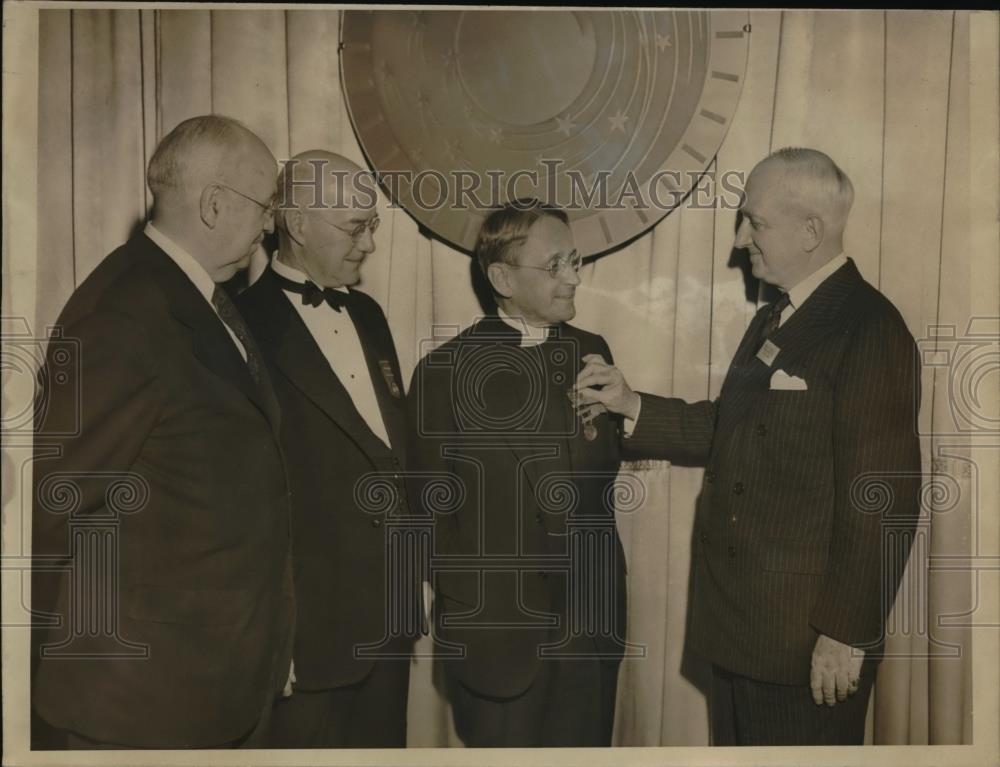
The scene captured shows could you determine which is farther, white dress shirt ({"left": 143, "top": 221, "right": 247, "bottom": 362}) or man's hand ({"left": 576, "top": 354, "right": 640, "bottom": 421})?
man's hand ({"left": 576, "top": 354, "right": 640, "bottom": 421})

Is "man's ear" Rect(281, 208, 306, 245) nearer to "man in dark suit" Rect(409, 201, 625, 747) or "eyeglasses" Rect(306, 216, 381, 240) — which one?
"eyeglasses" Rect(306, 216, 381, 240)

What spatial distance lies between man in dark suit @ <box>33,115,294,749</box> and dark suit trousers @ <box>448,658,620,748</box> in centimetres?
59

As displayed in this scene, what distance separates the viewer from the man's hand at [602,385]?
10.3 feet

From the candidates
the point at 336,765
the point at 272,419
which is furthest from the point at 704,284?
the point at 336,765

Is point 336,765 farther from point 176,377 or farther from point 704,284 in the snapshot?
point 704,284

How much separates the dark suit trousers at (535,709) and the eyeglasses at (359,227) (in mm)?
1420

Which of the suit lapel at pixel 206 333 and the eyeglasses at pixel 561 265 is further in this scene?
the eyeglasses at pixel 561 265

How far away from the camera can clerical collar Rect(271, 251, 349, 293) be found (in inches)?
122

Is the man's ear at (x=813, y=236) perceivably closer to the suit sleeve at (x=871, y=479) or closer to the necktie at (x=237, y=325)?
the suit sleeve at (x=871, y=479)

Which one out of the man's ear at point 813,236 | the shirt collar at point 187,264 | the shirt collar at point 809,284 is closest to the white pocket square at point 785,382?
the shirt collar at point 809,284

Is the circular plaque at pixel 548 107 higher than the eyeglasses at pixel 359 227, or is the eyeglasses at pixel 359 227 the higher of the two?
the circular plaque at pixel 548 107

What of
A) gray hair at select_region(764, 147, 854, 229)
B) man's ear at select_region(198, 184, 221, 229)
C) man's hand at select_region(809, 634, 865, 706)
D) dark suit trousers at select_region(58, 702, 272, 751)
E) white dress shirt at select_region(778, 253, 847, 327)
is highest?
gray hair at select_region(764, 147, 854, 229)

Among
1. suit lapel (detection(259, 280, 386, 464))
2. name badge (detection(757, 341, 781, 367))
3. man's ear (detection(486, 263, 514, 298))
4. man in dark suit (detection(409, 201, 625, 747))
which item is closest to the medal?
man in dark suit (detection(409, 201, 625, 747))

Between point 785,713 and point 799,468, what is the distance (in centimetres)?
77
